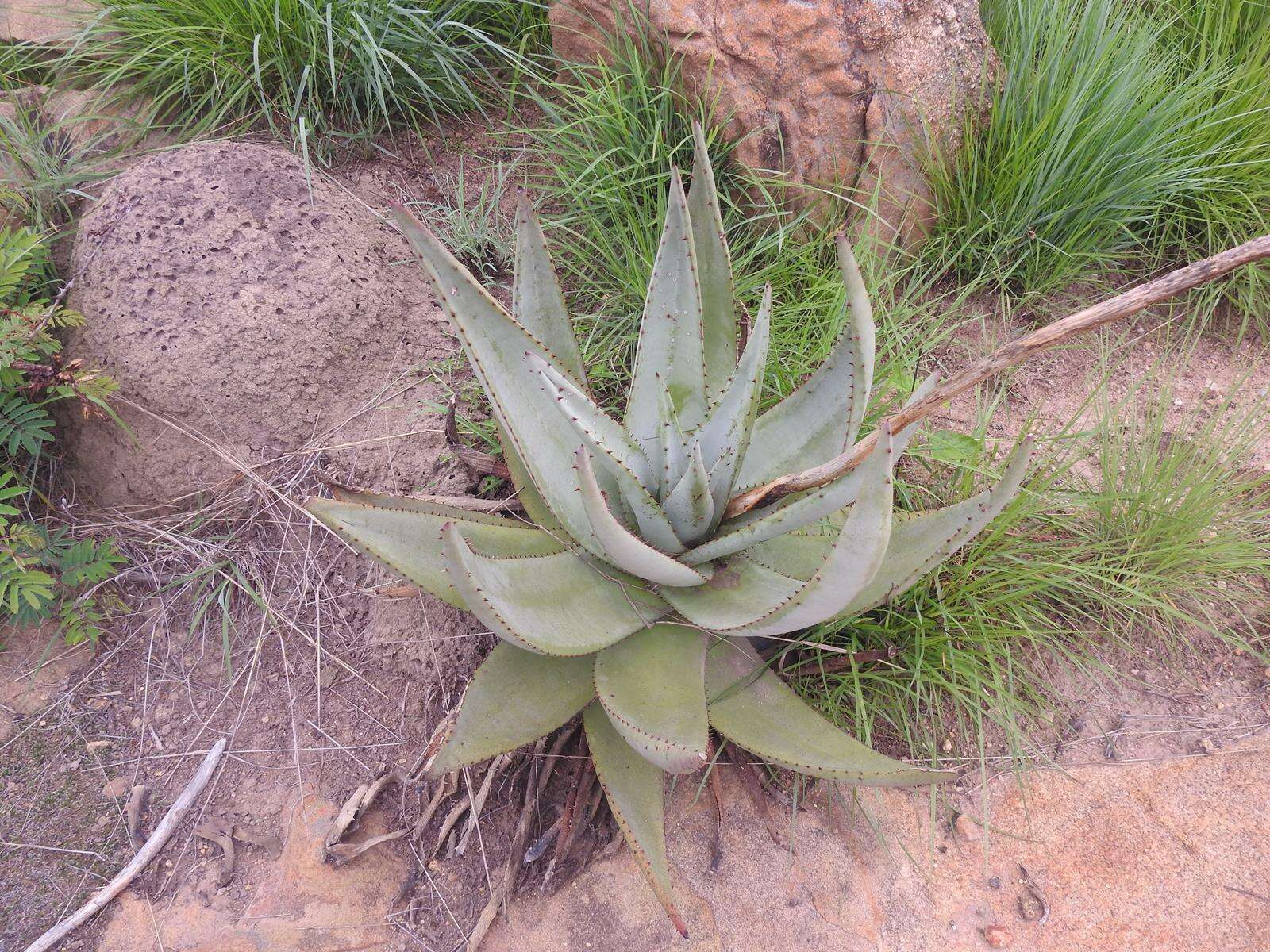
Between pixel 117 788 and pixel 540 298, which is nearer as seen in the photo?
pixel 540 298

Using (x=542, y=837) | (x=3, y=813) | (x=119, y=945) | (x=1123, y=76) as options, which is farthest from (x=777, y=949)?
(x=1123, y=76)

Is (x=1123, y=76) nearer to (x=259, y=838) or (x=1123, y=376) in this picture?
(x=1123, y=376)

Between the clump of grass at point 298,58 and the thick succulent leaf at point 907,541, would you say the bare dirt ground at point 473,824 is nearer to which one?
the thick succulent leaf at point 907,541

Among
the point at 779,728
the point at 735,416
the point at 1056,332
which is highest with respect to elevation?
the point at 1056,332

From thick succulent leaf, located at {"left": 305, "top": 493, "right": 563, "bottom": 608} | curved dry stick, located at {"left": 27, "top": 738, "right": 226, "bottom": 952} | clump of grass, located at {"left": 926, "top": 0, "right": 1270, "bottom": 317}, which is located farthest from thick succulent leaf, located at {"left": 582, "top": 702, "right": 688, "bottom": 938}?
clump of grass, located at {"left": 926, "top": 0, "right": 1270, "bottom": 317}

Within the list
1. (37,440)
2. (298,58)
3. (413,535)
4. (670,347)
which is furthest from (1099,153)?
(37,440)

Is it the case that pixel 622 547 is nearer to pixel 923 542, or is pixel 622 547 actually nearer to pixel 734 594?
pixel 734 594
